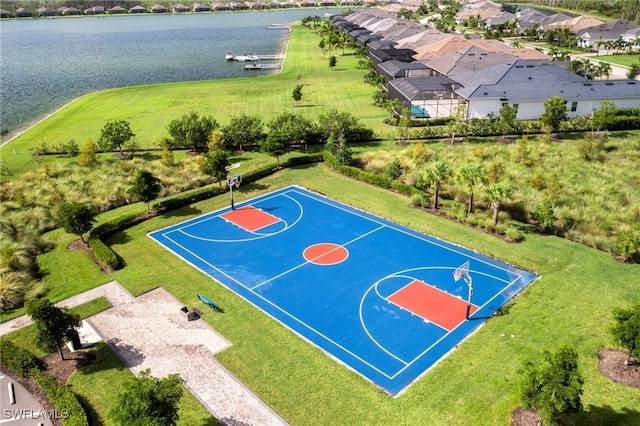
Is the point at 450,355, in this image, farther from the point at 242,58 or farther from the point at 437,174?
the point at 242,58

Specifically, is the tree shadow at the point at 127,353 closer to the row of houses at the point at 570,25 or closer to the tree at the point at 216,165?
the tree at the point at 216,165

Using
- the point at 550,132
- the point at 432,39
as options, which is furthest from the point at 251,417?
the point at 432,39

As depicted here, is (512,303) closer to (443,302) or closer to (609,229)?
(443,302)

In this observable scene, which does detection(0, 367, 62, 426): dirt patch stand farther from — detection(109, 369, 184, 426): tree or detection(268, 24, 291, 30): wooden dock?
detection(268, 24, 291, 30): wooden dock

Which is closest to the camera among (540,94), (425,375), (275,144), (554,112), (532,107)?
(425,375)

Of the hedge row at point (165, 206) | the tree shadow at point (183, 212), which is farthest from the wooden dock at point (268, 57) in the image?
the tree shadow at point (183, 212)

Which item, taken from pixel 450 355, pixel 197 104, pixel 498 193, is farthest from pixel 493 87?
pixel 450 355
